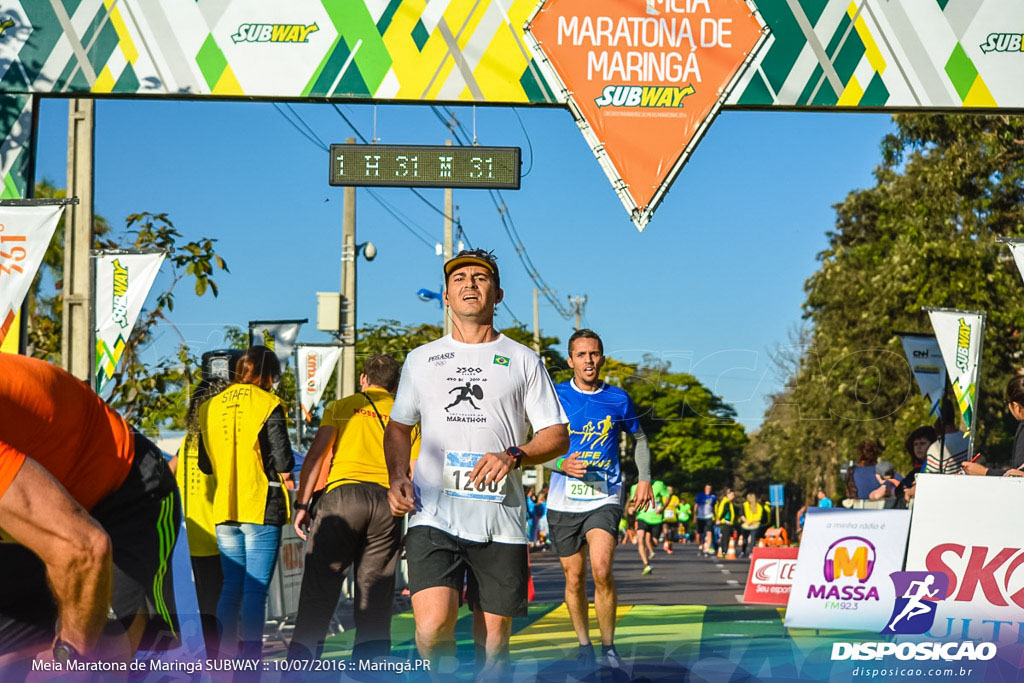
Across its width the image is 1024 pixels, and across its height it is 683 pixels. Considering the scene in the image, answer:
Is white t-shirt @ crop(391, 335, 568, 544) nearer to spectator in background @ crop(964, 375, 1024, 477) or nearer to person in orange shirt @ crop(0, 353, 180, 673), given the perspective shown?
person in orange shirt @ crop(0, 353, 180, 673)

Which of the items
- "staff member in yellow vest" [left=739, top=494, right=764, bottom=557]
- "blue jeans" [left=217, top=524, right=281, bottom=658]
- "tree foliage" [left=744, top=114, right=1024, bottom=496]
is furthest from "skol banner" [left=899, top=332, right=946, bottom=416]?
"staff member in yellow vest" [left=739, top=494, right=764, bottom=557]

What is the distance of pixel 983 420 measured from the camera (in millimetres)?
21188

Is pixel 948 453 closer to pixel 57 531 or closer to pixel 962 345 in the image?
pixel 962 345

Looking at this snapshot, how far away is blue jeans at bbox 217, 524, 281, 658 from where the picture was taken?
688 cm

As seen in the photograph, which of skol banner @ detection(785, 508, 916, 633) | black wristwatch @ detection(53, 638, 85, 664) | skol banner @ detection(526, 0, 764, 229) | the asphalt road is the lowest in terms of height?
the asphalt road

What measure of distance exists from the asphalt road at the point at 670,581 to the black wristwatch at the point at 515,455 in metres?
8.67

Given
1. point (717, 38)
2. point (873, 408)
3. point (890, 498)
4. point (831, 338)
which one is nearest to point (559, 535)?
point (873, 408)

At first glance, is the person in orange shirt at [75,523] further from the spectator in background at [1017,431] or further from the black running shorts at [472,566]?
the spectator in background at [1017,431]

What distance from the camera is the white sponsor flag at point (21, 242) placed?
25.4ft

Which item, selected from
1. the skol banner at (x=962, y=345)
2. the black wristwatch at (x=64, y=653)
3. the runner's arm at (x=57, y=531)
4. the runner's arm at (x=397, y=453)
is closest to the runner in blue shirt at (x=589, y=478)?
the runner's arm at (x=397, y=453)

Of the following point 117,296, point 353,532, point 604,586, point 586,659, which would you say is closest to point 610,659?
point 586,659

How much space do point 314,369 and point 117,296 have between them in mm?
1768

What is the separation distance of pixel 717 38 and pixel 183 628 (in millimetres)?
4903

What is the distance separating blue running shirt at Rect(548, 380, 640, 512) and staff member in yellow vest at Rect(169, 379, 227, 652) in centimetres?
236
